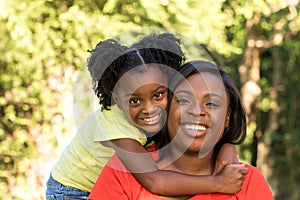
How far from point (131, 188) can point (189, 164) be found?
262 millimetres

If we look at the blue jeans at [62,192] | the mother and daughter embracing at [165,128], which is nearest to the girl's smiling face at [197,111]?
the mother and daughter embracing at [165,128]

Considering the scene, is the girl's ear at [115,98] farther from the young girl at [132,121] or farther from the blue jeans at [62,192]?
the blue jeans at [62,192]

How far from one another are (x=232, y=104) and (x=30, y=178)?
4731 millimetres

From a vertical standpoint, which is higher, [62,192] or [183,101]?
[183,101]

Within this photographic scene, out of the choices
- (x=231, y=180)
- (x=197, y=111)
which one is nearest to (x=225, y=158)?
(x=231, y=180)

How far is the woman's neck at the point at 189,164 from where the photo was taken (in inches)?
120

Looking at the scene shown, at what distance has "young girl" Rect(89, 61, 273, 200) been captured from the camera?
2928mm

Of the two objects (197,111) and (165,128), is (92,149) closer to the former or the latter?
(165,128)

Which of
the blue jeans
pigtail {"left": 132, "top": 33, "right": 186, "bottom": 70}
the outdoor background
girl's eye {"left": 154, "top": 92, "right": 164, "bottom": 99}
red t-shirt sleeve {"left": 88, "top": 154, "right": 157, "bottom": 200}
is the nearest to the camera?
red t-shirt sleeve {"left": 88, "top": 154, "right": 157, "bottom": 200}

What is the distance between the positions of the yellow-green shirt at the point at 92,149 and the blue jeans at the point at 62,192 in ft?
0.06

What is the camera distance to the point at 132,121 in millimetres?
3307

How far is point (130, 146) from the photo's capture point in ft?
10.4

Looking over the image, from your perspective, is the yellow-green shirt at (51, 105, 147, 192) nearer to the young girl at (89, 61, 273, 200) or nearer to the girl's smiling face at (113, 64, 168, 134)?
the girl's smiling face at (113, 64, 168, 134)

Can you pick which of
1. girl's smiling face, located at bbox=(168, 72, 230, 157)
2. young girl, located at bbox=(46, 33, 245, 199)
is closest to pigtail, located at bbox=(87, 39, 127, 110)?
young girl, located at bbox=(46, 33, 245, 199)
